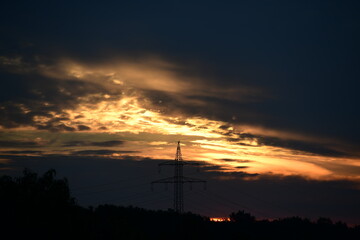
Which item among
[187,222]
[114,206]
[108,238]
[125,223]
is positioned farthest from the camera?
[114,206]

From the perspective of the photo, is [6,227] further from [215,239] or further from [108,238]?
[215,239]

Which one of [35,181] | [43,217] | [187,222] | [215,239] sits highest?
[35,181]

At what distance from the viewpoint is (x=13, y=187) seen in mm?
46594

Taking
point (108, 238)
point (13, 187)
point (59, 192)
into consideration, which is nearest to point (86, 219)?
point (59, 192)

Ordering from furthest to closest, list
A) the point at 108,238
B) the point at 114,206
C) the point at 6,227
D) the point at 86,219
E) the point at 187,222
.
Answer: the point at 114,206
the point at 187,222
the point at 108,238
the point at 86,219
the point at 6,227

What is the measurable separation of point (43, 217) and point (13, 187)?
14.5 feet

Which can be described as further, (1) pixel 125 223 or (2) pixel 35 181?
(1) pixel 125 223

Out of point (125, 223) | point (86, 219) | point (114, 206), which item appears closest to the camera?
point (86, 219)

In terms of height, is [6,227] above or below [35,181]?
below

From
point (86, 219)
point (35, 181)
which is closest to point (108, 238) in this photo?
point (86, 219)

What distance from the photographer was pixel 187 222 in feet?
384

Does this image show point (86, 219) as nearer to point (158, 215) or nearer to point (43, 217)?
point (43, 217)

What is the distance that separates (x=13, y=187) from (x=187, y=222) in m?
75.2

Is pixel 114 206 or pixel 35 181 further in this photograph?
pixel 114 206
